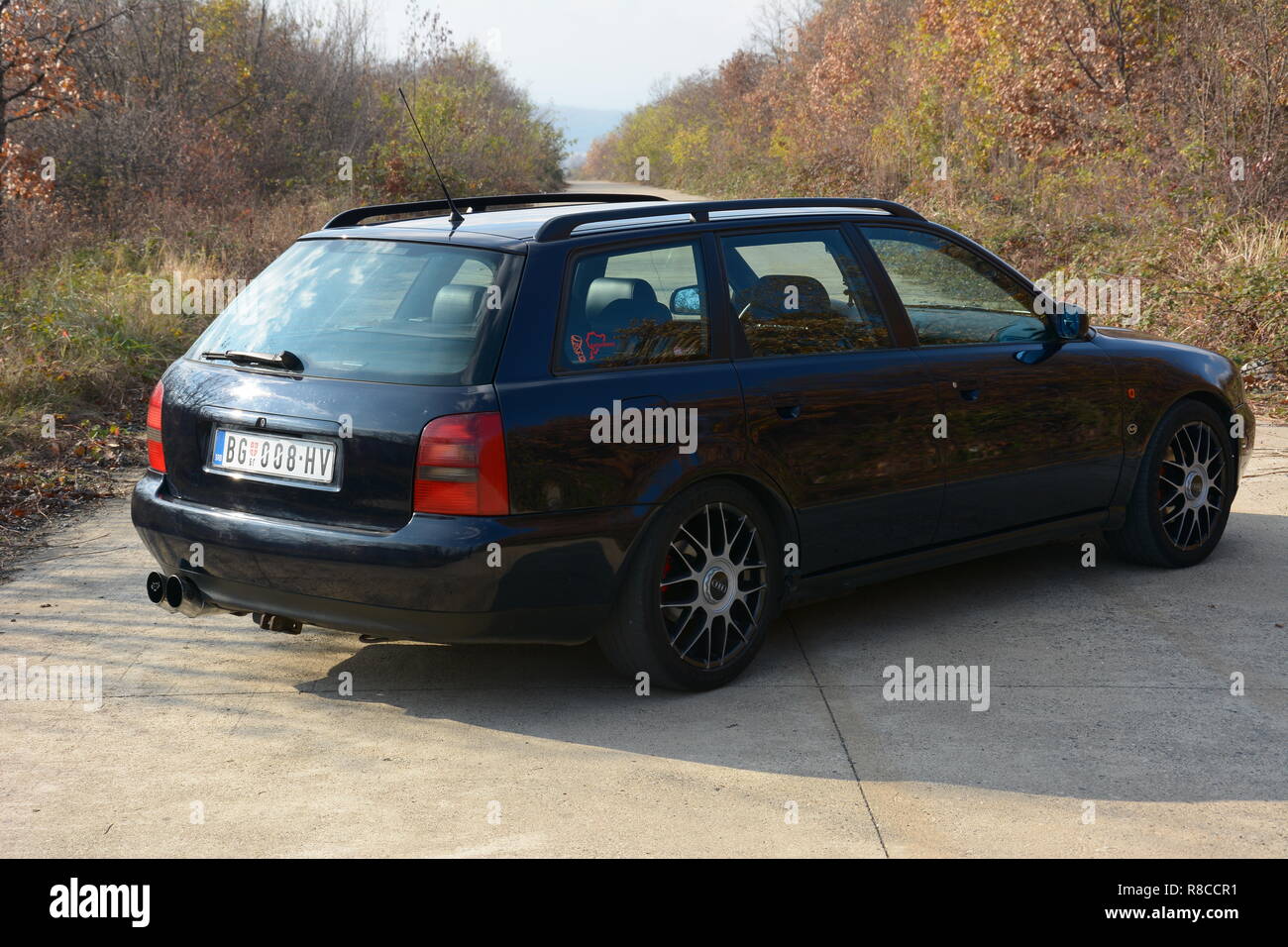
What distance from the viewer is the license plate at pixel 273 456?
15.2 ft

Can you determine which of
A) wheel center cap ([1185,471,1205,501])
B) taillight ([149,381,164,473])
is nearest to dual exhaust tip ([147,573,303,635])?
taillight ([149,381,164,473])

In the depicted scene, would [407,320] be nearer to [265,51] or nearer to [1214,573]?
[1214,573]

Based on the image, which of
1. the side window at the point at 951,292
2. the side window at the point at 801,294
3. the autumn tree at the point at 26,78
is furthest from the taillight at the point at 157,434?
the autumn tree at the point at 26,78

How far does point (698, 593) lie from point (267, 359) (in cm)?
167

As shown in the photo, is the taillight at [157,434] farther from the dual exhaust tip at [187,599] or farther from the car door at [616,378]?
the car door at [616,378]

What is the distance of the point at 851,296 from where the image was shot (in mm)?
5605

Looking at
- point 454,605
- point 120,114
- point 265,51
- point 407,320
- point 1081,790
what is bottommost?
point 1081,790

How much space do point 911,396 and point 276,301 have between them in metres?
2.39

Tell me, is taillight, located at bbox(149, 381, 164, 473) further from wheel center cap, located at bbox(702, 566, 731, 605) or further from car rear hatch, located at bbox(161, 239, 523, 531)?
wheel center cap, located at bbox(702, 566, 731, 605)

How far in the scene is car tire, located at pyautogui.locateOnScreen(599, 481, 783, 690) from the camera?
4.83 metres

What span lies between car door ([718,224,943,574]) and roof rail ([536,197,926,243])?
0.15 metres

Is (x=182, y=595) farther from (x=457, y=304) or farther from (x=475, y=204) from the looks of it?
(x=475, y=204)

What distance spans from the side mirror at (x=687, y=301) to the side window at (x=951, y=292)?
94 cm

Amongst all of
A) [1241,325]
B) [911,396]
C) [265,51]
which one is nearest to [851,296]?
[911,396]
